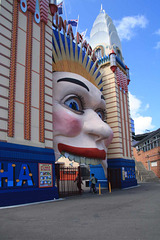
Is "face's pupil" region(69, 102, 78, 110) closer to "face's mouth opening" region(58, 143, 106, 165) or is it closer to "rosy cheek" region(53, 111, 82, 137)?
"rosy cheek" region(53, 111, 82, 137)

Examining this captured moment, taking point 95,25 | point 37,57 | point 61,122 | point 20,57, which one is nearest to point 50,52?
point 37,57

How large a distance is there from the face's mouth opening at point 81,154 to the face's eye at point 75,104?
245cm

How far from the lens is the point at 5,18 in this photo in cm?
1056

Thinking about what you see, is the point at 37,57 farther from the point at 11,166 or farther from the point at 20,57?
the point at 11,166

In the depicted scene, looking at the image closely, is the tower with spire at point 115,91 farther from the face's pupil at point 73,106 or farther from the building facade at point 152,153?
the building facade at point 152,153

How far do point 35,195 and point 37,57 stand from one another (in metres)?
7.29

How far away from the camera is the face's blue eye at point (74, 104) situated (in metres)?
13.7

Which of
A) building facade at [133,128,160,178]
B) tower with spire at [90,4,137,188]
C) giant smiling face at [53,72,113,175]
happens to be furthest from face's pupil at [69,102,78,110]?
building facade at [133,128,160,178]

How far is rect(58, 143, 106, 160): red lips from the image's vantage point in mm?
13156

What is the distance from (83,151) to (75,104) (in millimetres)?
3127

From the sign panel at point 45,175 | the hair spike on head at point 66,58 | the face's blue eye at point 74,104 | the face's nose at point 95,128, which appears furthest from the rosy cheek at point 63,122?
the hair spike on head at point 66,58

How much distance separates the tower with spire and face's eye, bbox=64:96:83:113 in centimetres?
611

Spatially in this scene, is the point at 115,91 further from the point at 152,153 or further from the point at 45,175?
the point at 152,153

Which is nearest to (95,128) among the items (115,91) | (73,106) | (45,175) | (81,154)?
(81,154)
